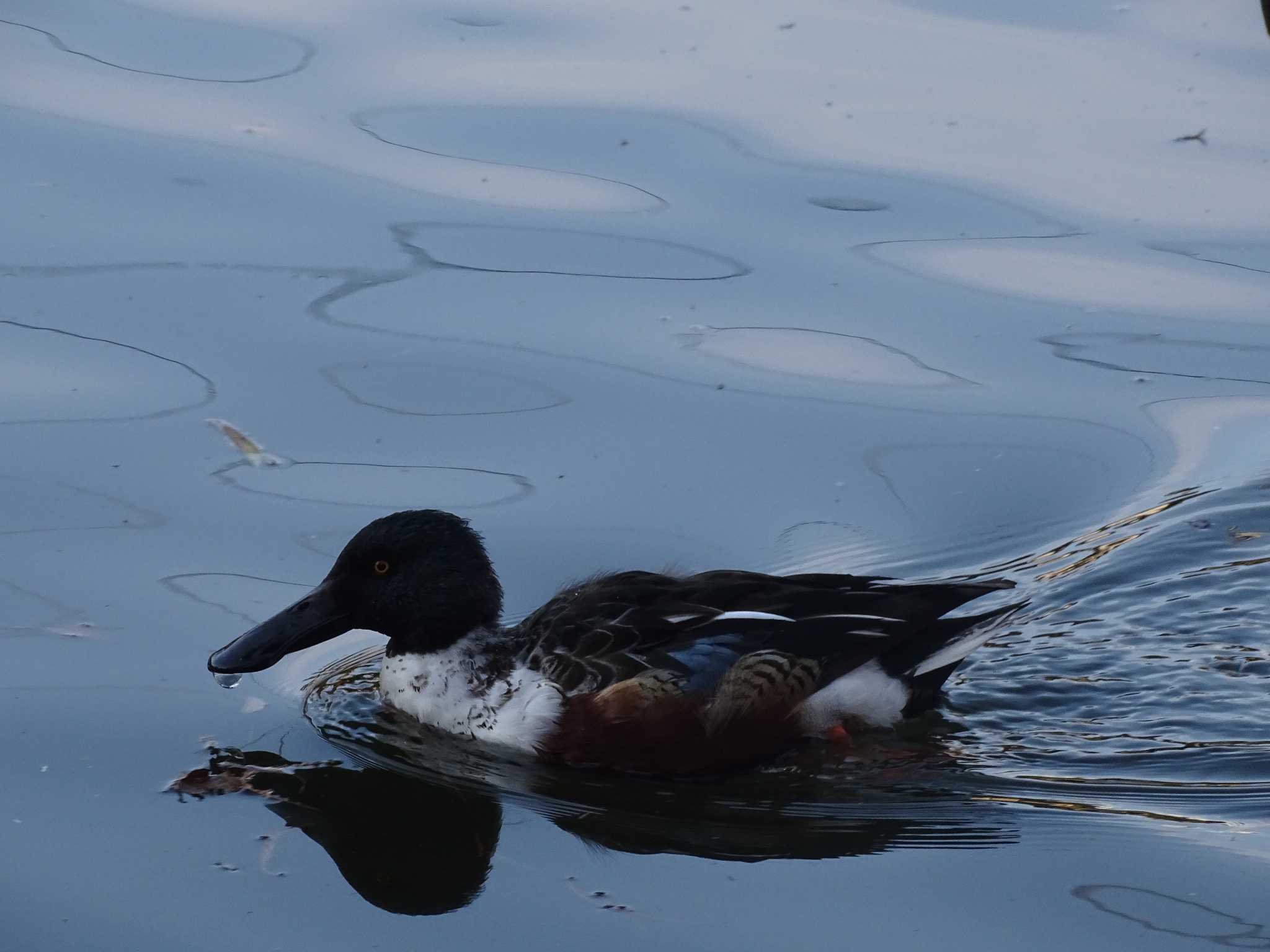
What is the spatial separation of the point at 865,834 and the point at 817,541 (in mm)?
1966

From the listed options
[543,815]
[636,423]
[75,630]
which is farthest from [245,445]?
[543,815]

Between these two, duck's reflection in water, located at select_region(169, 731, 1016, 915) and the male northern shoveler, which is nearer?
duck's reflection in water, located at select_region(169, 731, 1016, 915)

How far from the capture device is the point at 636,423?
28.2 ft

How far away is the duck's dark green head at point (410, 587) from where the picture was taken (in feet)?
22.9

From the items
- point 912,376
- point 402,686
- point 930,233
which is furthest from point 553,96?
point 402,686

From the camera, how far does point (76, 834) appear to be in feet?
19.3

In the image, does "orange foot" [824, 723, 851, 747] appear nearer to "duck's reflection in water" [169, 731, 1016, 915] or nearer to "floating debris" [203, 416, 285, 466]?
"duck's reflection in water" [169, 731, 1016, 915]

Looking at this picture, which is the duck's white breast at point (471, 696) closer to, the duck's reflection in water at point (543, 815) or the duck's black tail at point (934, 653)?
the duck's reflection in water at point (543, 815)

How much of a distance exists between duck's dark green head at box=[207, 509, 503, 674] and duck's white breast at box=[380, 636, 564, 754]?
0.25 feet

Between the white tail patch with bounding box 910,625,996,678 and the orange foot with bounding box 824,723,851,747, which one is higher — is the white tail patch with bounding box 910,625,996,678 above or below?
above

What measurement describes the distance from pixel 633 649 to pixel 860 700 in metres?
0.89

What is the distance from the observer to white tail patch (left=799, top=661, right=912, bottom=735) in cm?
684

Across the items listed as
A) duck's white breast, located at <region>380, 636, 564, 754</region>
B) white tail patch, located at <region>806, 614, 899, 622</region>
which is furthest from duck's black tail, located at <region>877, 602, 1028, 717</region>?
duck's white breast, located at <region>380, 636, 564, 754</region>

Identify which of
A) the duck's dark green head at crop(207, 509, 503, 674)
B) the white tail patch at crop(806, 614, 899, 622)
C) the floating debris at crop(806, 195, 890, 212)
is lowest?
the duck's dark green head at crop(207, 509, 503, 674)
